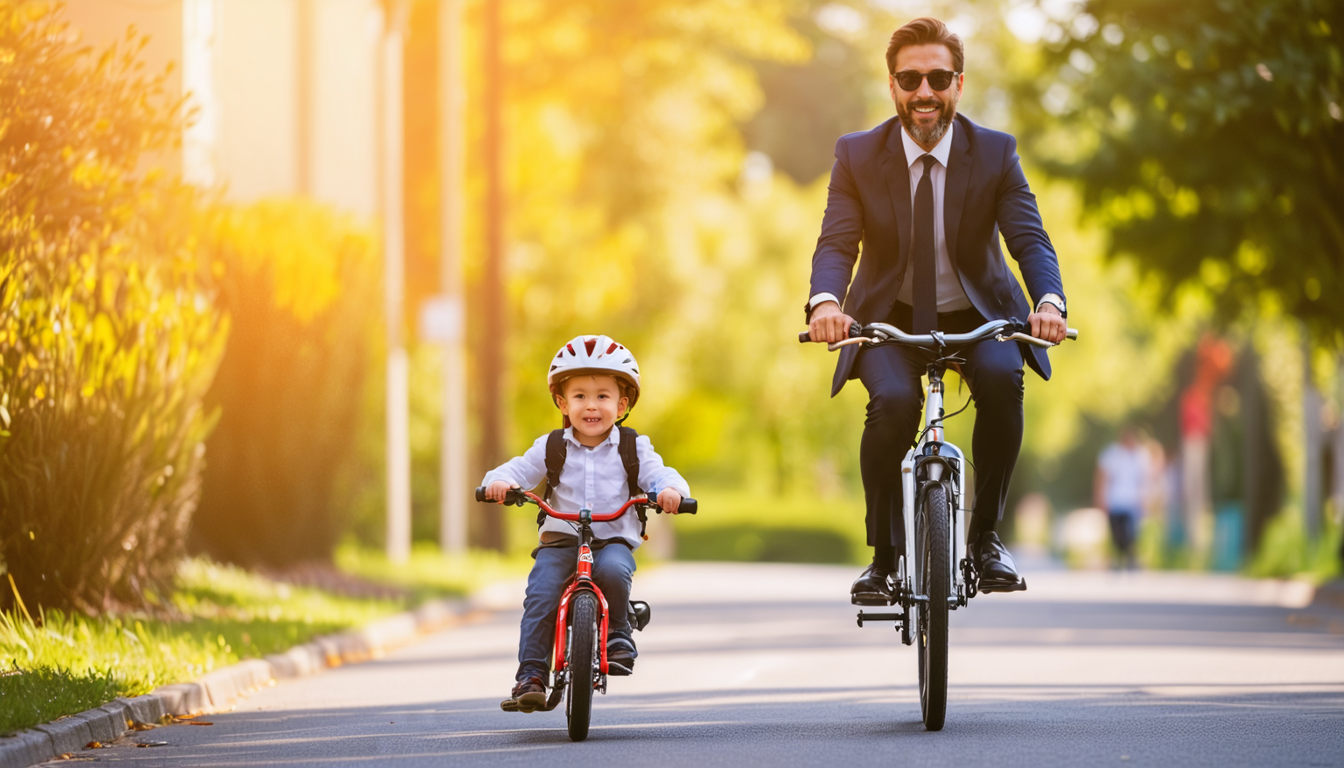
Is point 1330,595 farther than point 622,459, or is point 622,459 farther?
point 1330,595

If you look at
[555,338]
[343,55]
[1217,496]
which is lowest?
[1217,496]

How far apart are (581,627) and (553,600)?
340 millimetres

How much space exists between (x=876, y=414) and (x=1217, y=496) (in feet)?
131

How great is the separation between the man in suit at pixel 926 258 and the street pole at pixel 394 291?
1158cm

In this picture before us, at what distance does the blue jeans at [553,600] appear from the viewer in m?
7.71

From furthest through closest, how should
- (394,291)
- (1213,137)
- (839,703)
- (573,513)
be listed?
(394,291) → (1213,137) → (839,703) → (573,513)

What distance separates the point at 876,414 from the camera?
7.58 meters

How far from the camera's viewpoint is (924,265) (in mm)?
7660

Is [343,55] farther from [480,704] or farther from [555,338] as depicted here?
[480,704]

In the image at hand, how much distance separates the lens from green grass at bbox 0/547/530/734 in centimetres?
842

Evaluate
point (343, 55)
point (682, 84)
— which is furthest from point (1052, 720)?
point (682, 84)

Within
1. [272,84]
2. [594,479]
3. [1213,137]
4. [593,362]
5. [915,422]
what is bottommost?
[594,479]

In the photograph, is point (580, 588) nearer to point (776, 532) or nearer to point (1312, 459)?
point (1312, 459)

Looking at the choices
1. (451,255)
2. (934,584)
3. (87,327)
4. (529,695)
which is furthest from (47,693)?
(451,255)
